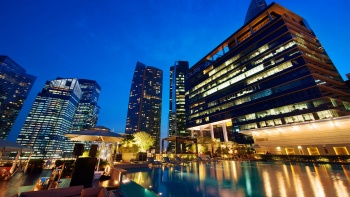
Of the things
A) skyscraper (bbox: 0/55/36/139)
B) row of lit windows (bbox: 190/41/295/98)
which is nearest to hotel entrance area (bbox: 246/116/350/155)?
row of lit windows (bbox: 190/41/295/98)

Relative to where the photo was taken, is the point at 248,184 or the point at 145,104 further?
the point at 145,104

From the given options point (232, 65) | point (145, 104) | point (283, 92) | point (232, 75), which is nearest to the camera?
point (283, 92)

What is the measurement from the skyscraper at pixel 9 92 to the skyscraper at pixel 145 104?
7936cm

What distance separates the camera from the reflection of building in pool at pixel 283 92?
29.3 m

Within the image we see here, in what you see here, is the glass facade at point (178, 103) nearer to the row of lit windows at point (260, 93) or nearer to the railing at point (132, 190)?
the row of lit windows at point (260, 93)

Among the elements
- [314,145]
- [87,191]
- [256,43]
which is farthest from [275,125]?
[87,191]

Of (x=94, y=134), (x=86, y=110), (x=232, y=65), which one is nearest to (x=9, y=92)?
(x=86, y=110)

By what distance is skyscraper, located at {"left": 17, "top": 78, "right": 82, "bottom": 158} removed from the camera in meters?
115

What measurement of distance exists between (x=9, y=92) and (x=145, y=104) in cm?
9676

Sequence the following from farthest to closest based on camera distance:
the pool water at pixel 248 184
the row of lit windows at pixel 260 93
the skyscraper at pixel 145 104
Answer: the skyscraper at pixel 145 104 → the row of lit windows at pixel 260 93 → the pool water at pixel 248 184

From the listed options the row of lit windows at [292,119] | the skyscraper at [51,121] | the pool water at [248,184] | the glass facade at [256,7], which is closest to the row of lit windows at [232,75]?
the row of lit windows at [292,119]

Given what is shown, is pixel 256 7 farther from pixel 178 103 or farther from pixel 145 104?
pixel 145 104

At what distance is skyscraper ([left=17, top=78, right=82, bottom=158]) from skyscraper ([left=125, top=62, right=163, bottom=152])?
185 feet

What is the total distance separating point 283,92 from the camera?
1380 inches
